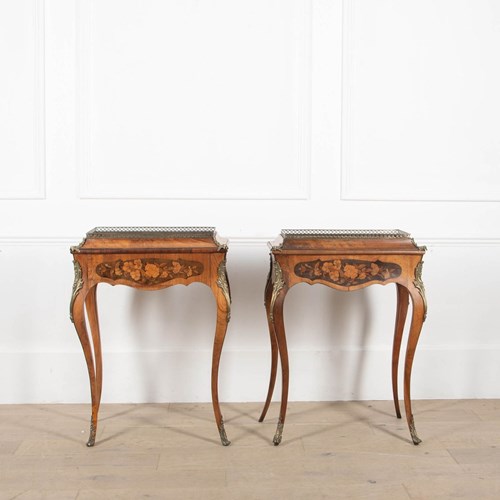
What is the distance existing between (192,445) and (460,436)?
104 centimetres

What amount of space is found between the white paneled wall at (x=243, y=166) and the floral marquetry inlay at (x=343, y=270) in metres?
0.59

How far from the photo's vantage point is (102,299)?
337 cm

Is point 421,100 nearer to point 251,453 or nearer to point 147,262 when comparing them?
point 147,262

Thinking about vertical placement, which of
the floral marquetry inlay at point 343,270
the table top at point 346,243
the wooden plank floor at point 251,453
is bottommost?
the wooden plank floor at point 251,453

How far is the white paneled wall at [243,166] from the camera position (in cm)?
328

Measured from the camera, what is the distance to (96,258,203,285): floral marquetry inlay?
2764mm

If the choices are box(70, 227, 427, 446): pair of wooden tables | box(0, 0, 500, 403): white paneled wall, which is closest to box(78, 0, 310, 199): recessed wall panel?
box(0, 0, 500, 403): white paneled wall

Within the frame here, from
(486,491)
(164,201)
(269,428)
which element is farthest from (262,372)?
(486,491)

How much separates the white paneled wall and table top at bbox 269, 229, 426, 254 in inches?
20.3

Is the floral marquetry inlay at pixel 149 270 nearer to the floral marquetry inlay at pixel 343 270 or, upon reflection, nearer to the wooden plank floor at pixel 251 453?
the floral marquetry inlay at pixel 343 270

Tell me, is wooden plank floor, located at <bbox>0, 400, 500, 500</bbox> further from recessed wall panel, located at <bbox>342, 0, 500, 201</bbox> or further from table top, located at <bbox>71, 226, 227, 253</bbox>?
recessed wall panel, located at <bbox>342, 0, 500, 201</bbox>

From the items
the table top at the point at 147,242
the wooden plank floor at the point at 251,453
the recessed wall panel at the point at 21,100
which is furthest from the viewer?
the recessed wall panel at the point at 21,100

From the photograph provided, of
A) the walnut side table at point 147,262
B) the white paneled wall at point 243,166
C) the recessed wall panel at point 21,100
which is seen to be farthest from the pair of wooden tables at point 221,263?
the recessed wall panel at point 21,100

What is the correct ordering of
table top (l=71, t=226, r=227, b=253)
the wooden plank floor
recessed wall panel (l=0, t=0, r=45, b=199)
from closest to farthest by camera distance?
the wooden plank floor < table top (l=71, t=226, r=227, b=253) < recessed wall panel (l=0, t=0, r=45, b=199)
